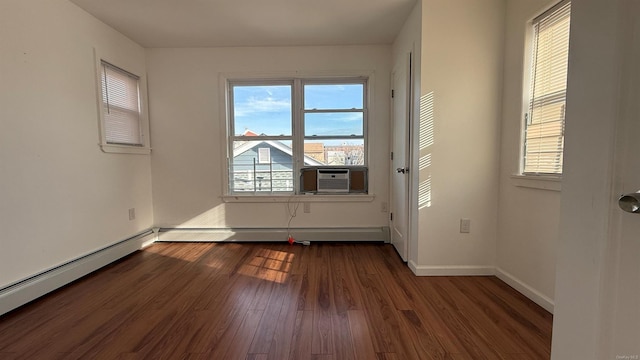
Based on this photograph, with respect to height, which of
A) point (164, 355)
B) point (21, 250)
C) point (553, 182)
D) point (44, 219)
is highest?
point (553, 182)

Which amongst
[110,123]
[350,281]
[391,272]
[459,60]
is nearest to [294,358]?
[350,281]

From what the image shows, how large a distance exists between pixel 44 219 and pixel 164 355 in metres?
1.57

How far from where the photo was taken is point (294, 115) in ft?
11.0

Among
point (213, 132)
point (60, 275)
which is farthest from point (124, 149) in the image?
point (60, 275)

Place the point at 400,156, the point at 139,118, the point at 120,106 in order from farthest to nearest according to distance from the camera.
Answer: the point at 139,118, the point at 120,106, the point at 400,156

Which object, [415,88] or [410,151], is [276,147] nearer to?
[410,151]

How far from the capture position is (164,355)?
140 cm

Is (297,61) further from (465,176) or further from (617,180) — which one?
(617,180)

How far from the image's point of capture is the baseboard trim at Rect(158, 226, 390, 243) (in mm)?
3307

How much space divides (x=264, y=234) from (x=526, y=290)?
258 centimetres

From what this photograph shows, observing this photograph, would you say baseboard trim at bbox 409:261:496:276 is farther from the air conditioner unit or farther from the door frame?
the air conditioner unit

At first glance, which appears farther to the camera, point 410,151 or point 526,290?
point 410,151

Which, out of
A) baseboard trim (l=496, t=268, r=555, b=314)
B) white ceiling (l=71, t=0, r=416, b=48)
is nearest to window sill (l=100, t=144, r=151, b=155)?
white ceiling (l=71, t=0, r=416, b=48)

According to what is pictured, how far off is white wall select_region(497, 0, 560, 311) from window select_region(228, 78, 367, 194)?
60.0 inches
